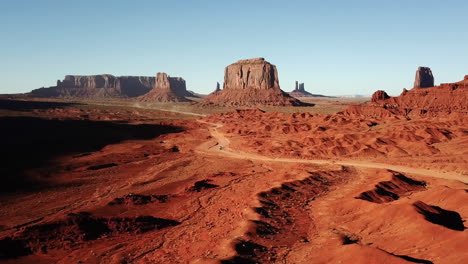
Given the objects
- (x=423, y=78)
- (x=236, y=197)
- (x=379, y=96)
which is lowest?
(x=236, y=197)

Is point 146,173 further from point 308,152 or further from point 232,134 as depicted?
point 232,134

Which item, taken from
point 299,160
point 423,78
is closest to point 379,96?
point 299,160

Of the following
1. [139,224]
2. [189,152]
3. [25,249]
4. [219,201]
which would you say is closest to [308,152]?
[189,152]

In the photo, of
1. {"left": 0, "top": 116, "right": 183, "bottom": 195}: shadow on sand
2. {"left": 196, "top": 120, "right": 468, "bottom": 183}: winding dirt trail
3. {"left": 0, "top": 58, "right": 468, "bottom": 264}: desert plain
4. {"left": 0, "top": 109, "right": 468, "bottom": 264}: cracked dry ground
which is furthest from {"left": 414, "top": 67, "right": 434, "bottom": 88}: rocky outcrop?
{"left": 0, "top": 109, "right": 468, "bottom": 264}: cracked dry ground

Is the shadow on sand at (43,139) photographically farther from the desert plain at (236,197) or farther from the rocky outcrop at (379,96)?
the rocky outcrop at (379,96)

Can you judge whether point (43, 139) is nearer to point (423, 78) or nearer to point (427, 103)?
point (427, 103)

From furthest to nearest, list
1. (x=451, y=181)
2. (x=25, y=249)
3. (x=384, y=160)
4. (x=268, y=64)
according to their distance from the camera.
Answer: (x=268, y=64) < (x=384, y=160) < (x=451, y=181) < (x=25, y=249)
